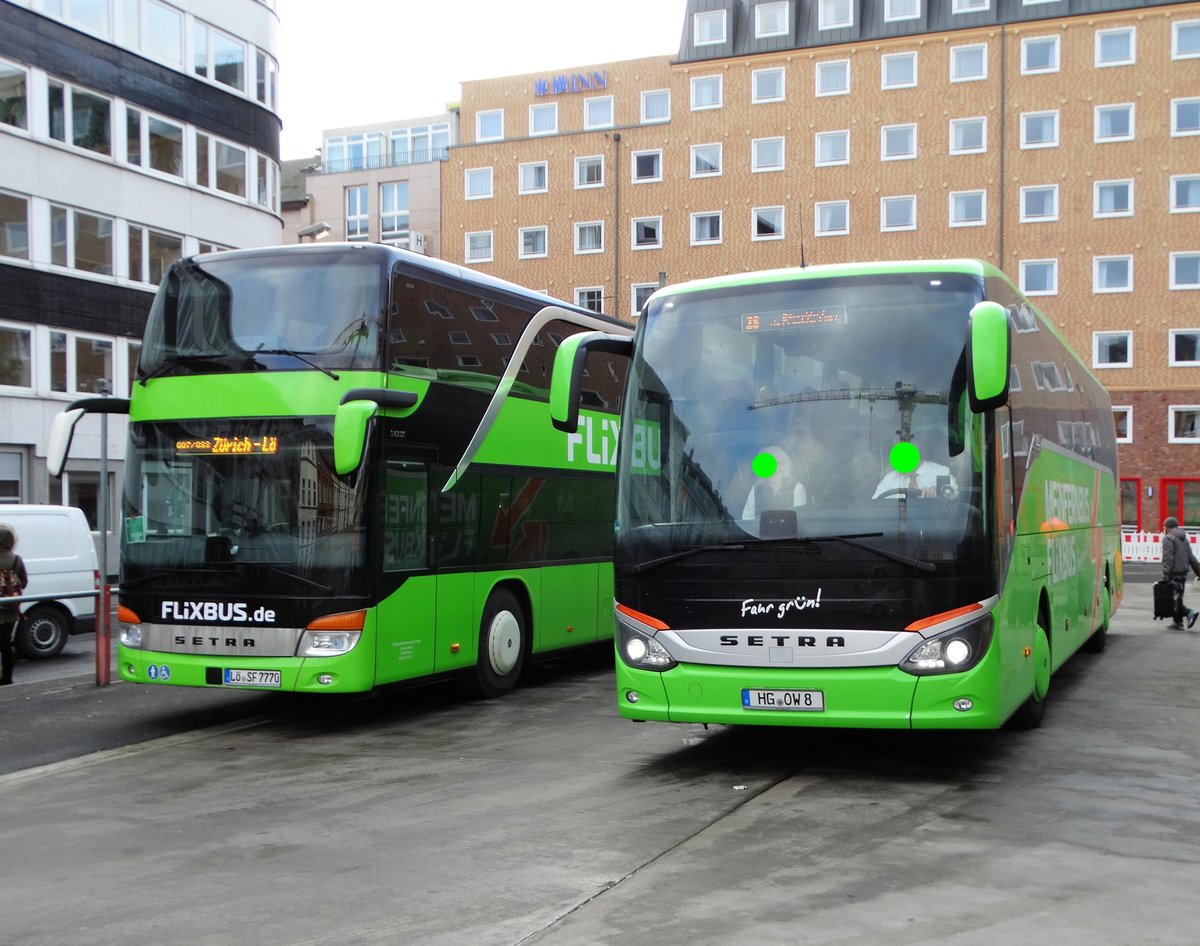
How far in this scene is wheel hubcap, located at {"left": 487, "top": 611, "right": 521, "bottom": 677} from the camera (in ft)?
43.0

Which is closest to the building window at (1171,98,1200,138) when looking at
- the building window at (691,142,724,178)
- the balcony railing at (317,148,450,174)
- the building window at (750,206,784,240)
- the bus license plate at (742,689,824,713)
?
the building window at (750,206,784,240)

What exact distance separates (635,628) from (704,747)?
1.58 m

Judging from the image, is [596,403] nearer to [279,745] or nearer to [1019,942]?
[279,745]

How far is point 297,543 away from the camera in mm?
10953

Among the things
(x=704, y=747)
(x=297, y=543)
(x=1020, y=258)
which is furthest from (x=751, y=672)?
(x=1020, y=258)

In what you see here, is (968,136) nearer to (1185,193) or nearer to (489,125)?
(1185,193)

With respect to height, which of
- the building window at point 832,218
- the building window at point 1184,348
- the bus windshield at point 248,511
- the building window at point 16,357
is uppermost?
the building window at point 832,218

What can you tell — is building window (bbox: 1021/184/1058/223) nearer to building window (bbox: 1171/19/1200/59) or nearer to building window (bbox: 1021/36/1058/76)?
building window (bbox: 1021/36/1058/76)

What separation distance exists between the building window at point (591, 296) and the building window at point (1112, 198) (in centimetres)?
2067

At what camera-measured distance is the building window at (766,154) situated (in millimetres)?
57875

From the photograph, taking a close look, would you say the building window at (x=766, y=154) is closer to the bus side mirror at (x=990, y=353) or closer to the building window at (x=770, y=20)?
the building window at (x=770, y=20)

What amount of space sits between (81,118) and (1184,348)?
3952cm

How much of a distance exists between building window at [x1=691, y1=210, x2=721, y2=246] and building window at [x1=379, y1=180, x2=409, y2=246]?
19.4 m

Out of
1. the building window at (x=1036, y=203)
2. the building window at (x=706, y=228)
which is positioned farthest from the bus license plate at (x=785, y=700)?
the building window at (x=706, y=228)
